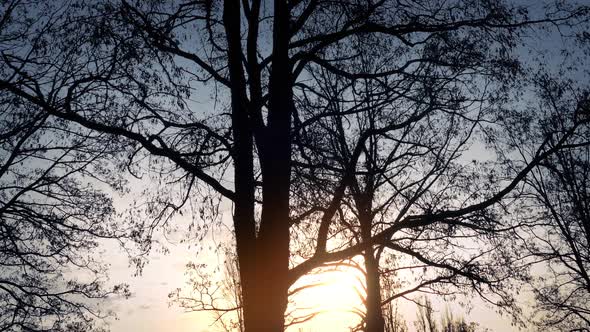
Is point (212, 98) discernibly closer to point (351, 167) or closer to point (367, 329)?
point (351, 167)

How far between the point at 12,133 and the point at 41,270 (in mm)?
4764

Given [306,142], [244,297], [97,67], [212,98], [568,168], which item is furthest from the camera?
[568,168]

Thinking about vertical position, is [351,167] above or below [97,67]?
below

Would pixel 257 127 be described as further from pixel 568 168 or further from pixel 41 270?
pixel 568 168

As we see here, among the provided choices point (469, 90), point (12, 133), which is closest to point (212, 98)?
point (469, 90)

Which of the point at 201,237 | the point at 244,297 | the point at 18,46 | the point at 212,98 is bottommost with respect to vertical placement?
the point at 244,297

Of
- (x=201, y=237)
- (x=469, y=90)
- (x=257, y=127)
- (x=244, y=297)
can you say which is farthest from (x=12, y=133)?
(x=469, y=90)

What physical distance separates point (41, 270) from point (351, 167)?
11621 mm

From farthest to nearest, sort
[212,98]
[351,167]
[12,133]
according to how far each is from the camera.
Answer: [12,133]
[212,98]
[351,167]

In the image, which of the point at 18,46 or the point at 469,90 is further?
the point at 18,46

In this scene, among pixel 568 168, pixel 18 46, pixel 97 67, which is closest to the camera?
pixel 97 67

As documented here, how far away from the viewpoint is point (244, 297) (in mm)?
6109

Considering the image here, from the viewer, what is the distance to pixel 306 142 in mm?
7809

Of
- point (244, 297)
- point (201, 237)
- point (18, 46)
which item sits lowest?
point (244, 297)
